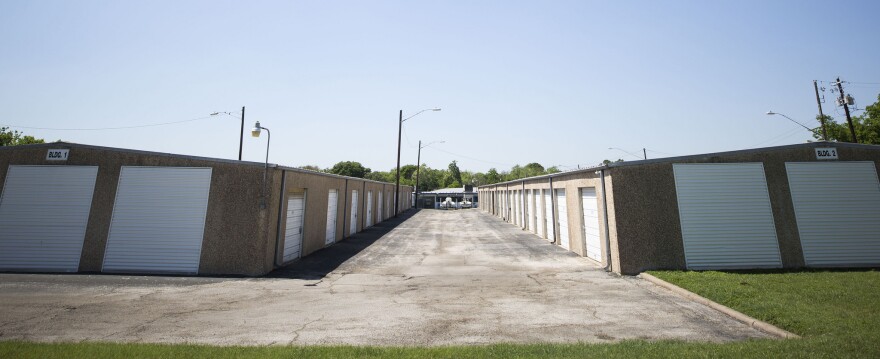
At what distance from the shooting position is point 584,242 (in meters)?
13.5

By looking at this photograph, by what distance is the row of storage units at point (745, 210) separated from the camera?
10531 mm

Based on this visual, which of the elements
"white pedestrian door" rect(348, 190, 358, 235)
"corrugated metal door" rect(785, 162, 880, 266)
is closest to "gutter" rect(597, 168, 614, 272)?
"corrugated metal door" rect(785, 162, 880, 266)

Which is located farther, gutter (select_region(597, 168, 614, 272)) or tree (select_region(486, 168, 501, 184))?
tree (select_region(486, 168, 501, 184))

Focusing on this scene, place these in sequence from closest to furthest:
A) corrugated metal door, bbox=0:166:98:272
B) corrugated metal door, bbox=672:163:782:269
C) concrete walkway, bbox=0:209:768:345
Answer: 1. concrete walkway, bbox=0:209:768:345
2. corrugated metal door, bbox=672:163:782:269
3. corrugated metal door, bbox=0:166:98:272

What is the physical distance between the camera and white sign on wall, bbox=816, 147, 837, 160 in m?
11.3

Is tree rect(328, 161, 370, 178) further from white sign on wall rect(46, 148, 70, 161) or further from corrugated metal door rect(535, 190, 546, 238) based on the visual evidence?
white sign on wall rect(46, 148, 70, 161)

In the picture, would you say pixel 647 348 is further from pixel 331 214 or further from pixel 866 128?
pixel 866 128

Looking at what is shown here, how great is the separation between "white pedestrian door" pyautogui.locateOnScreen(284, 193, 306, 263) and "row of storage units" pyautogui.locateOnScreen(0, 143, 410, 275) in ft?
0.58

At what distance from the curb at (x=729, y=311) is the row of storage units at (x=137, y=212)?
1118cm

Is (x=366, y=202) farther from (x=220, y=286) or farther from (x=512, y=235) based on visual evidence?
(x=220, y=286)

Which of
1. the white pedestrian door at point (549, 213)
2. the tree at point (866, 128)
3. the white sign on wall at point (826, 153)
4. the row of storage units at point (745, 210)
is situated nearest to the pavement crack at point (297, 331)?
the row of storage units at point (745, 210)

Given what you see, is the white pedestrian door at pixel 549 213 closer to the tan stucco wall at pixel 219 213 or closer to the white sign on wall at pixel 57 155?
the tan stucco wall at pixel 219 213

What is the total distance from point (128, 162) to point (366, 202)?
14.6 meters

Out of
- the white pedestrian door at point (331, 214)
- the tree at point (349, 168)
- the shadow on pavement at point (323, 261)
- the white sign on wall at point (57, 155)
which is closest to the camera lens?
the shadow on pavement at point (323, 261)
